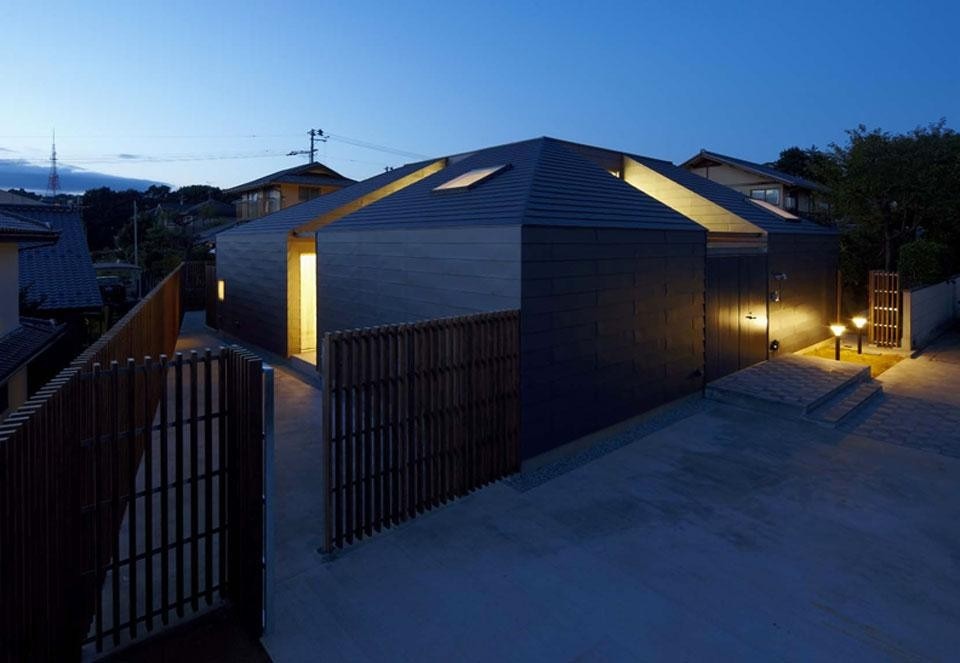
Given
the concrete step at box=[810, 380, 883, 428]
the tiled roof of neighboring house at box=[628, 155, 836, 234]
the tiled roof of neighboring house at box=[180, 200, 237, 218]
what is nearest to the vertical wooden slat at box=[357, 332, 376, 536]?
the concrete step at box=[810, 380, 883, 428]

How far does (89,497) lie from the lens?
10.5ft

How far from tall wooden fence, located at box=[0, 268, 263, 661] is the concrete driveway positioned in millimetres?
930

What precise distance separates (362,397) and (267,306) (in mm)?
9403

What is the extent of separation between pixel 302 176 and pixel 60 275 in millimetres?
18646

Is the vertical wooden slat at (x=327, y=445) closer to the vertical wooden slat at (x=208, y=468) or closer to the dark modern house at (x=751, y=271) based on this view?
the vertical wooden slat at (x=208, y=468)

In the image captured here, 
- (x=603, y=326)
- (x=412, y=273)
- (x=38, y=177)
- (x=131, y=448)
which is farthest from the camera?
(x=38, y=177)

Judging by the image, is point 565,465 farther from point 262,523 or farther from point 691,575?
point 262,523

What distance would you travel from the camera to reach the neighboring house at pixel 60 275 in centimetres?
1183

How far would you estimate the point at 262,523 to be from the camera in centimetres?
378

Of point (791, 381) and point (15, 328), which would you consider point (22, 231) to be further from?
point (791, 381)

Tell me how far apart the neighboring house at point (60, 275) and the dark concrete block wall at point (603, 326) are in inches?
371

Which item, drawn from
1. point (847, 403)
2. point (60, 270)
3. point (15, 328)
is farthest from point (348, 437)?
point (60, 270)

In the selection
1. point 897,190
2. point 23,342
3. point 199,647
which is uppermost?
point 897,190

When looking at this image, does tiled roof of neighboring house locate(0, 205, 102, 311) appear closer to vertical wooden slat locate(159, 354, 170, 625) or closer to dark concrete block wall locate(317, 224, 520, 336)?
dark concrete block wall locate(317, 224, 520, 336)
